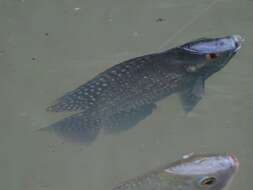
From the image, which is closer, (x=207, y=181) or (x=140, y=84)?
(x=207, y=181)

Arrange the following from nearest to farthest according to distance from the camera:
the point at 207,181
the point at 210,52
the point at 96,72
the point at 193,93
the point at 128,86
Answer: the point at 207,181 → the point at 210,52 → the point at 128,86 → the point at 193,93 → the point at 96,72

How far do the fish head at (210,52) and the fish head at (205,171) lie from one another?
3.94 feet

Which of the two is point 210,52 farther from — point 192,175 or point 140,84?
point 192,175

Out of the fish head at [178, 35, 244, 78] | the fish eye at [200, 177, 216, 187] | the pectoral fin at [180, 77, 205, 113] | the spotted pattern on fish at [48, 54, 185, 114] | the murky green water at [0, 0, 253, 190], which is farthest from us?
the murky green water at [0, 0, 253, 190]

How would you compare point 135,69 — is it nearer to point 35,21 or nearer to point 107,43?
point 107,43

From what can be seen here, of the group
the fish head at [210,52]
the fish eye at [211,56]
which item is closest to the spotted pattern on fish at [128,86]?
the fish head at [210,52]

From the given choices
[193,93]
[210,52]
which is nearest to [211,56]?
[210,52]

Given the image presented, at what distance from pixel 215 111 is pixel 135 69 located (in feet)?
3.46

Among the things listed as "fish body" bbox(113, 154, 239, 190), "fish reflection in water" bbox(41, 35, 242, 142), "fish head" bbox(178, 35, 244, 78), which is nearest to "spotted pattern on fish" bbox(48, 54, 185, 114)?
"fish reflection in water" bbox(41, 35, 242, 142)

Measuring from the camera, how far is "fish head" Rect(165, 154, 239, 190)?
240cm

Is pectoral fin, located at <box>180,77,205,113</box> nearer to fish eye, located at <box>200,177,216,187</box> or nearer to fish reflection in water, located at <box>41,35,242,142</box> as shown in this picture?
fish reflection in water, located at <box>41,35,242,142</box>

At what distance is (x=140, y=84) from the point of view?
3738 millimetres

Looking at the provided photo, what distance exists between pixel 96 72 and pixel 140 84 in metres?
0.76

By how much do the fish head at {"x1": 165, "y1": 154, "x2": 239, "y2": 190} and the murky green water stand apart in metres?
1.63
